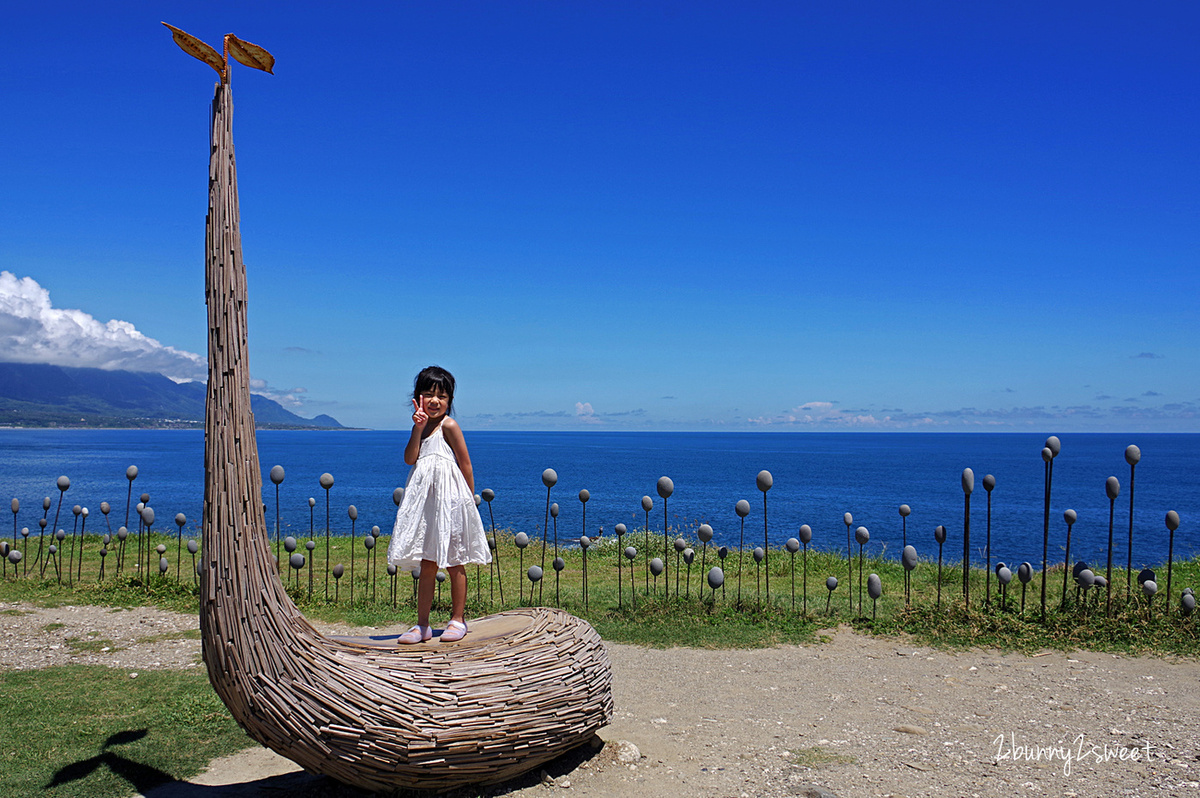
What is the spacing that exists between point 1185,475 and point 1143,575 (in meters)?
83.4

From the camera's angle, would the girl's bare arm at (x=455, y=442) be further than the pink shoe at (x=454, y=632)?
Yes

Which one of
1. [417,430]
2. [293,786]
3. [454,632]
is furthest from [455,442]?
[293,786]

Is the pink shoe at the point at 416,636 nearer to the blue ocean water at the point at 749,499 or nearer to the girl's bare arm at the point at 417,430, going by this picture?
the girl's bare arm at the point at 417,430

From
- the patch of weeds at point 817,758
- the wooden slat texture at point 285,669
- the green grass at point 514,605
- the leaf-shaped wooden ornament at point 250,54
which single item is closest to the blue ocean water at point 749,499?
the green grass at point 514,605

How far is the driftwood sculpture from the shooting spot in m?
3.60

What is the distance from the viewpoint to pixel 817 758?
4.59m

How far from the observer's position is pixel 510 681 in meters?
4.19

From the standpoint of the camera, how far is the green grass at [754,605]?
7457 mm

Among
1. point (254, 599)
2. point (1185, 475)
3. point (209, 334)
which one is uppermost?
point (209, 334)

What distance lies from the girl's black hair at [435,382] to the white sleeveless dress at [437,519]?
362mm

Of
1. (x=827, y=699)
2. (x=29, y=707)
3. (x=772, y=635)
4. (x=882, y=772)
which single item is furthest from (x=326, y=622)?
(x=882, y=772)

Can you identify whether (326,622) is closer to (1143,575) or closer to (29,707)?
(29,707)

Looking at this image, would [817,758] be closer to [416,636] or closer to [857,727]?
[857,727]

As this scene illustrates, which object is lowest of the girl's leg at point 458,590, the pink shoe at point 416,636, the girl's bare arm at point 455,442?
the pink shoe at point 416,636
